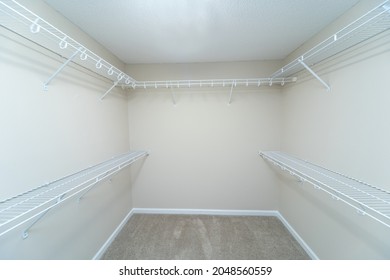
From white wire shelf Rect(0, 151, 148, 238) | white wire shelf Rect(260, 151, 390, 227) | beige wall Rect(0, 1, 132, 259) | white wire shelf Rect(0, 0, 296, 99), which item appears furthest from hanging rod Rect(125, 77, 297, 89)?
white wire shelf Rect(0, 151, 148, 238)

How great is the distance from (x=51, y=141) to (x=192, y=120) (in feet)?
5.46

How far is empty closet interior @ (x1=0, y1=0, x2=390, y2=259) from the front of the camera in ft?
3.52

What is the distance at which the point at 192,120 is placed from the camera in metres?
2.57

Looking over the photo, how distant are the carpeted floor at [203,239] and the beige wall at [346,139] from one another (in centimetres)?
35

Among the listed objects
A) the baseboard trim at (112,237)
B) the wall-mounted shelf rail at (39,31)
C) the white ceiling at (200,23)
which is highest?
the white ceiling at (200,23)

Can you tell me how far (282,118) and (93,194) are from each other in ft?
8.19

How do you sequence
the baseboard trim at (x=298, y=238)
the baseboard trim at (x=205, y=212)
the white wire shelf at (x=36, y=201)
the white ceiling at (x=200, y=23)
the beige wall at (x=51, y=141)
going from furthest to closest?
the baseboard trim at (x=205, y=212) → the baseboard trim at (x=298, y=238) → the white ceiling at (x=200, y=23) → the beige wall at (x=51, y=141) → the white wire shelf at (x=36, y=201)

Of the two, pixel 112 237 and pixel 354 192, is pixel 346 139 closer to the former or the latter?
pixel 354 192

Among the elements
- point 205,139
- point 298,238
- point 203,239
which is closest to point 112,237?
point 203,239

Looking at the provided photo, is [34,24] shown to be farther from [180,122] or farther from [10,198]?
[180,122]

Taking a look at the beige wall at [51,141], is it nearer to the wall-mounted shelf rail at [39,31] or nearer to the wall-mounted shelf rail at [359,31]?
the wall-mounted shelf rail at [39,31]

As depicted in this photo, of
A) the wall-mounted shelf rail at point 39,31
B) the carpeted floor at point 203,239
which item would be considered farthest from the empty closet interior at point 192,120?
the carpeted floor at point 203,239

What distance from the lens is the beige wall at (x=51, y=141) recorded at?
99 centimetres

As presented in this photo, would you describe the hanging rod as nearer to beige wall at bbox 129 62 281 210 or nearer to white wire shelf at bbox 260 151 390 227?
beige wall at bbox 129 62 281 210
